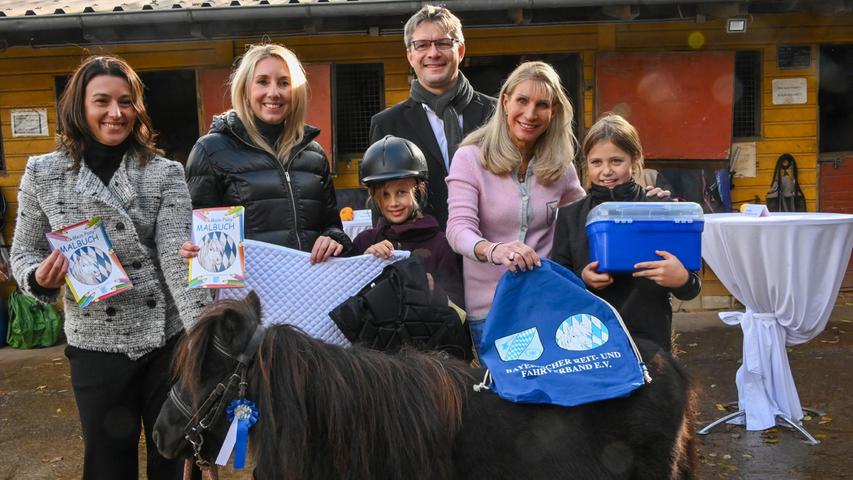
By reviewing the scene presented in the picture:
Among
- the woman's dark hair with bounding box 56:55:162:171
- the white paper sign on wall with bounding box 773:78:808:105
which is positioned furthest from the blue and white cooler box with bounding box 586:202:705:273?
the white paper sign on wall with bounding box 773:78:808:105

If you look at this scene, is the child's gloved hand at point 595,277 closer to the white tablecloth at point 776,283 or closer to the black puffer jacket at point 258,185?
the black puffer jacket at point 258,185

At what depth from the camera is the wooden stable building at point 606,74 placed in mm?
8047

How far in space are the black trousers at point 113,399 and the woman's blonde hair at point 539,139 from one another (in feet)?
4.61

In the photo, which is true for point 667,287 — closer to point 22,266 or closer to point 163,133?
point 22,266

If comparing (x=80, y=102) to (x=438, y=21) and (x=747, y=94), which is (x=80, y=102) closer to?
(x=438, y=21)

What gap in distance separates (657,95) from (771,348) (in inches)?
162

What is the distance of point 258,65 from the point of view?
9.96 feet

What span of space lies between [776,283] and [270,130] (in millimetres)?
3265

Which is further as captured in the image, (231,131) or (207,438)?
(231,131)

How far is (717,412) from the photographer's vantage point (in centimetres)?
517

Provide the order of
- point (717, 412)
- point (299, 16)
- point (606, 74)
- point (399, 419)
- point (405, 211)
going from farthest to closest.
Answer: point (606, 74), point (299, 16), point (717, 412), point (405, 211), point (399, 419)

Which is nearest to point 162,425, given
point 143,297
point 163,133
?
point 143,297

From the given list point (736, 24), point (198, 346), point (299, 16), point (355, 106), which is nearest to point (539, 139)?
point (198, 346)

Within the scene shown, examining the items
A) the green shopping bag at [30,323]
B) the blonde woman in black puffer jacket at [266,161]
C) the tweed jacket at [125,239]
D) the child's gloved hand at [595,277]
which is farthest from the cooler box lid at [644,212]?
the green shopping bag at [30,323]
